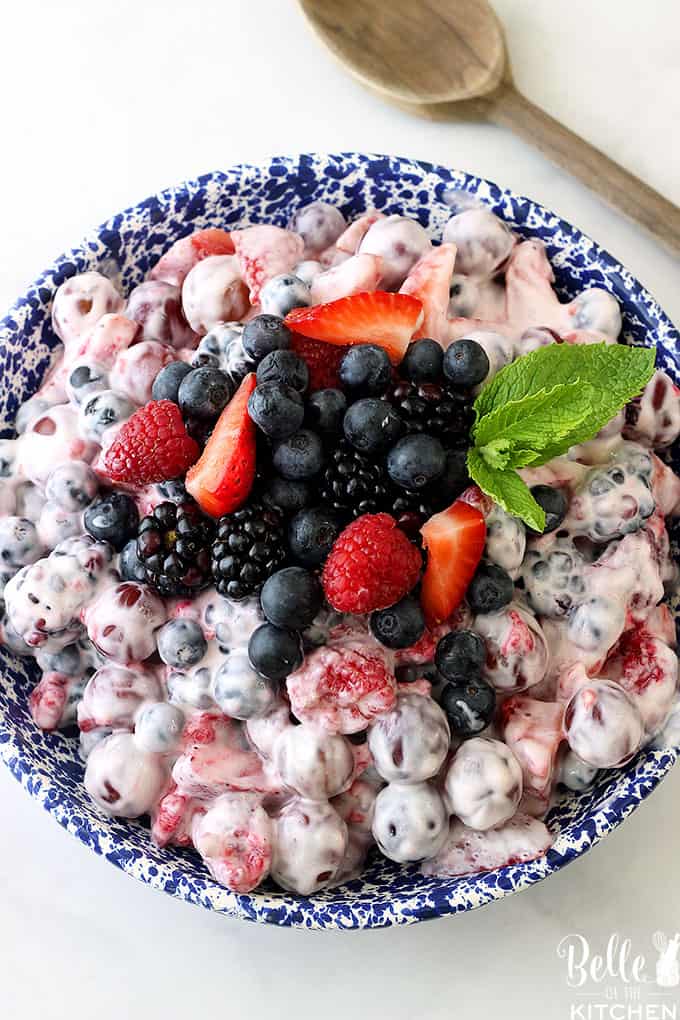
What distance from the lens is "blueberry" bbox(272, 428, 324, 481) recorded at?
139 cm

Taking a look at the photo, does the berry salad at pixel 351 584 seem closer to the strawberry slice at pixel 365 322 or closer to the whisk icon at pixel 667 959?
the strawberry slice at pixel 365 322

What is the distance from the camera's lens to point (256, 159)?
226cm

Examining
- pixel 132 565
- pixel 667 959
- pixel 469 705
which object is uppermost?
pixel 469 705

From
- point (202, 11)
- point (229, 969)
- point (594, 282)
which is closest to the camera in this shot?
point (229, 969)

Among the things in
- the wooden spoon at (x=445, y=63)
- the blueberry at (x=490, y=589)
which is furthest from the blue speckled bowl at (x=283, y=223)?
the wooden spoon at (x=445, y=63)

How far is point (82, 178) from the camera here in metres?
2.27

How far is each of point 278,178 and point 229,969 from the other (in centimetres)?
130

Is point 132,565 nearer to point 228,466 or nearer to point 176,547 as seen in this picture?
point 176,547

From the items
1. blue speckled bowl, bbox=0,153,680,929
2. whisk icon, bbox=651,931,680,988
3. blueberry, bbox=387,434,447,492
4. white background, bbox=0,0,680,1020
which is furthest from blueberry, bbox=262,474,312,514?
whisk icon, bbox=651,931,680,988

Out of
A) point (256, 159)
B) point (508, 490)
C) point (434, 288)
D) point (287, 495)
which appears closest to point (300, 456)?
point (287, 495)

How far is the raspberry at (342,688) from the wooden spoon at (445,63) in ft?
3.70

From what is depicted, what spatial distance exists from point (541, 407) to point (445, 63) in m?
1.03

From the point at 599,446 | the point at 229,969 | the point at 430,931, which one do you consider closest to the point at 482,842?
the point at 430,931

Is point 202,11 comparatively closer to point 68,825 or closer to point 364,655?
point 364,655
